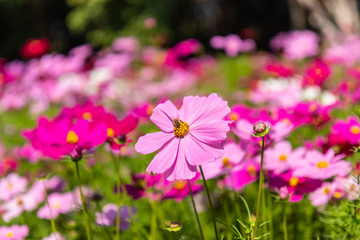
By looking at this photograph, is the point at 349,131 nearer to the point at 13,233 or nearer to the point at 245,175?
the point at 245,175

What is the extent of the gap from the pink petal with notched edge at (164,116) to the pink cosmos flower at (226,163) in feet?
0.79

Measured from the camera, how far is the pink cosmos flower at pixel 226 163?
107cm

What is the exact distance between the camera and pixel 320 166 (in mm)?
1005

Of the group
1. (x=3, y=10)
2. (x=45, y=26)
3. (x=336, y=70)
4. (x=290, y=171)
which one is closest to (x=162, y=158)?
(x=290, y=171)

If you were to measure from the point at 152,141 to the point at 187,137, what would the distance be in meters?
0.07

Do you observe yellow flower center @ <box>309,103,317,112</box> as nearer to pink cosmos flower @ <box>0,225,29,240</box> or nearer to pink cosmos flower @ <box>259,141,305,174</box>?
pink cosmos flower @ <box>259,141,305,174</box>

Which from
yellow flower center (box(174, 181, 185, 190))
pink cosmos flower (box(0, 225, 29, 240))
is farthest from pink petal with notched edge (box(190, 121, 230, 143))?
pink cosmos flower (box(0, 225, 29, 240))

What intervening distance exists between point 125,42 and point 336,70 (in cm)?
207

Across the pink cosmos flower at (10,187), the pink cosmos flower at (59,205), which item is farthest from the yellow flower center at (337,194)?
the pink cosmos flower at (10,187)

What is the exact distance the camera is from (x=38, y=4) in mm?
13469

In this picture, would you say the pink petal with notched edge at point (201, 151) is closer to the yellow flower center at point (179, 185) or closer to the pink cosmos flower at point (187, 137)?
the pink cosmos flower at point (187, 137)

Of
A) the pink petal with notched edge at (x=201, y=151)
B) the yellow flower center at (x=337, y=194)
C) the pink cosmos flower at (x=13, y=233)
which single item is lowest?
the pink cosmos flower at (x=13, y=233)

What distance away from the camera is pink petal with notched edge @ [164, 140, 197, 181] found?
762 millimetres

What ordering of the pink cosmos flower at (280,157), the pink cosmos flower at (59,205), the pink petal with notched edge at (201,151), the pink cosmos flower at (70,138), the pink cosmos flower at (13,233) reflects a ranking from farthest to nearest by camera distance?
1. the pink cosmos flower at (59,205)
2. the pink cosmos flower at (13,233)
3. the pink cosmos flower at (280,157)
4. the pink cosmos flower at (70,138)
5. the pink petal with notched edge at (201,151)
